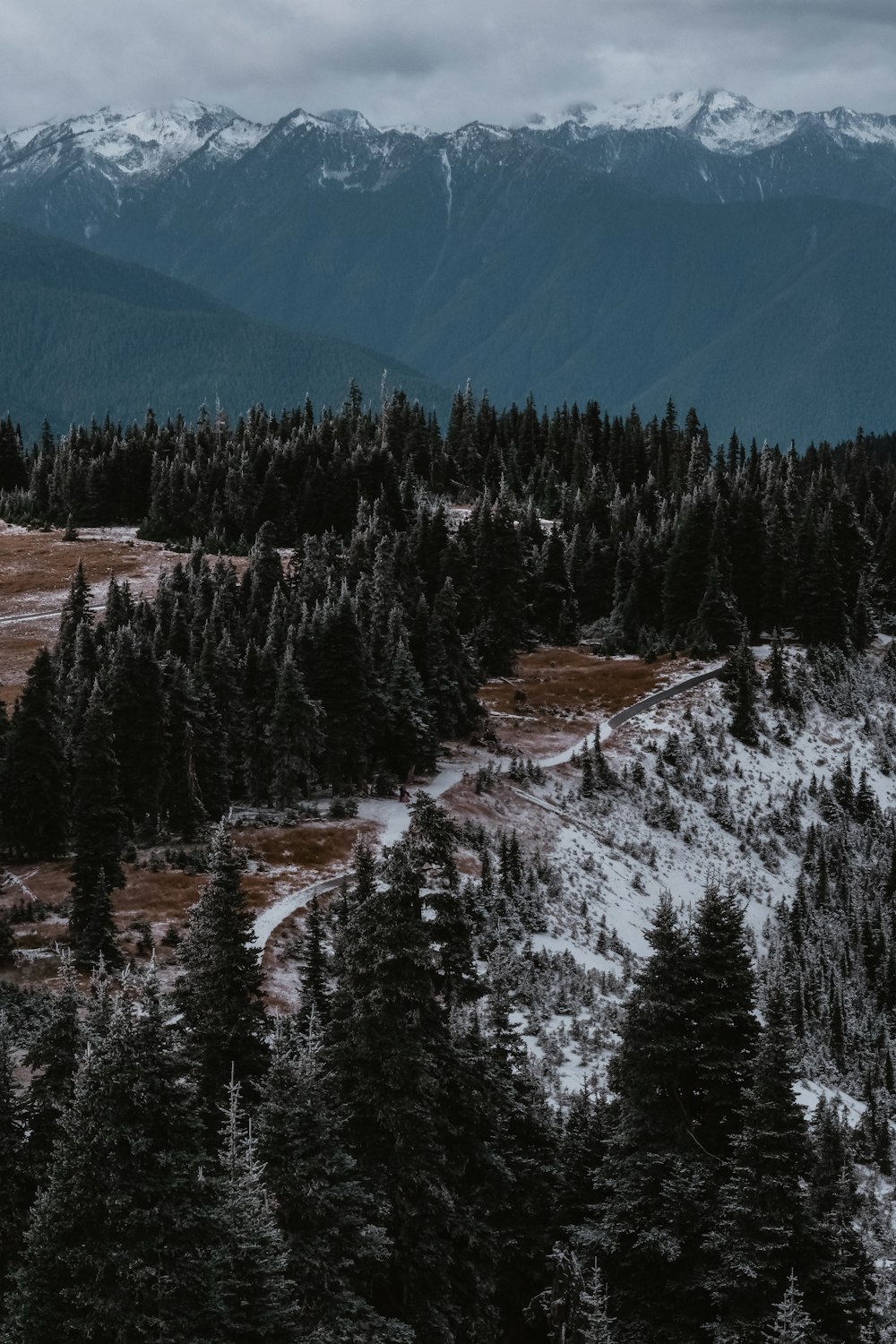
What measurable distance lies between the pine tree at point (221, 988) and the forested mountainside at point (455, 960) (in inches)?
3.8

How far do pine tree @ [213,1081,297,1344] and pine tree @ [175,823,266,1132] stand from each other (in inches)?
276

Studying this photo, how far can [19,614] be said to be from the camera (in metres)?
124

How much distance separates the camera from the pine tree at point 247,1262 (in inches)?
915

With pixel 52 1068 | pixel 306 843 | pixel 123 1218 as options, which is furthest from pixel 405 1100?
pixel 306 843

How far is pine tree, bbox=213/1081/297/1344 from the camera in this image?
2325 centimetres

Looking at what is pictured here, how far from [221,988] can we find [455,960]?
250 inches

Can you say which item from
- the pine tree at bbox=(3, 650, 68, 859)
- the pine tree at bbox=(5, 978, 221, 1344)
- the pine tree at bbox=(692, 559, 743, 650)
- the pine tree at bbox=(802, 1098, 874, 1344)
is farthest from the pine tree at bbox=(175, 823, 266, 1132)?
the pine tree at bbox=(692, 559, 743, 650)

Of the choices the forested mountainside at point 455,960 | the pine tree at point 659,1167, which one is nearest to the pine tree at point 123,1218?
the forested mountainside at point 455,960

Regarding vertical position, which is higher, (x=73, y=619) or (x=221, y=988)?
(x=73, y=619)

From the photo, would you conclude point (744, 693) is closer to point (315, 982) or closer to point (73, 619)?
point (73, 619)

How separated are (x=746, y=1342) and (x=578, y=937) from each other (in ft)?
121

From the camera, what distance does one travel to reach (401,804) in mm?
77750

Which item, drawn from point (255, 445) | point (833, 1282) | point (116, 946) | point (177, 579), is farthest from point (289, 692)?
point (255, 445)

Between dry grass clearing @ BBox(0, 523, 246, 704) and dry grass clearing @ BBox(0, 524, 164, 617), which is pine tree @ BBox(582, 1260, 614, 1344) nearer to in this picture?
dry grass clearing @ BBox(0, 523, 246, 704)
